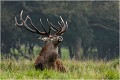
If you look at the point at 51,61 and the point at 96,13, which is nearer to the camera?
the point at 51,61

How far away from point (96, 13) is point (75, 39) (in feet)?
8.65

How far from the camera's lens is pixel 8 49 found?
33.7m

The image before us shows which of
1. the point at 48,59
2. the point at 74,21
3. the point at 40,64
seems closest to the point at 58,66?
the point at 48,59

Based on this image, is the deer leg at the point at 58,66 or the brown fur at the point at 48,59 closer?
the brown fur at the point at 48,59

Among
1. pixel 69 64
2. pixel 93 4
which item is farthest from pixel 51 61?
pixel 93 4

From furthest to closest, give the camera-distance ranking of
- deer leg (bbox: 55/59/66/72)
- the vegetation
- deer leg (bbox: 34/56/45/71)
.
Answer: the vegetation
deer leg (bbox: 55/59/66/72)
deer leg (bbox: 34/56/45/71)

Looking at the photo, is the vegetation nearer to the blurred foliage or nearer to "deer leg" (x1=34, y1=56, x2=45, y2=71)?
the blurred foliage

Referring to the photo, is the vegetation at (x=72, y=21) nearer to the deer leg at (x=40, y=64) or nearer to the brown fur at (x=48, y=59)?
the brown fur at (x=48, y=59)

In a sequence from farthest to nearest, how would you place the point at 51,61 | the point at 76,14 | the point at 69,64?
Result: the point at 76,14
the point at 69,64
the point at 51,61

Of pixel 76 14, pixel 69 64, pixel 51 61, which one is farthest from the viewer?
pixel 76 14

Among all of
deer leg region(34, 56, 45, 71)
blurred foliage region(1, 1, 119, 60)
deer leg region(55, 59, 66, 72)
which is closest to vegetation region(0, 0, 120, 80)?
blurred foliage region(1, 1, 119, 60)

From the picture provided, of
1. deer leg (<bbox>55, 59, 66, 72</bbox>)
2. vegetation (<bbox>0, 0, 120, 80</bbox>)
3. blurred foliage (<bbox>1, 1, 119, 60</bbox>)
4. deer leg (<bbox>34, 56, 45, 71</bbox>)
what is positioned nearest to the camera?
deer leg (<bbox>34, 56, 45, 71</bbox>)

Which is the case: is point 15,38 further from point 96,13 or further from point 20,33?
point 96,13

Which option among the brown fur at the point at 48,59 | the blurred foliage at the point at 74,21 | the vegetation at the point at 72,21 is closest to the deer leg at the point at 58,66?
the brown fur at the point at 48,59
